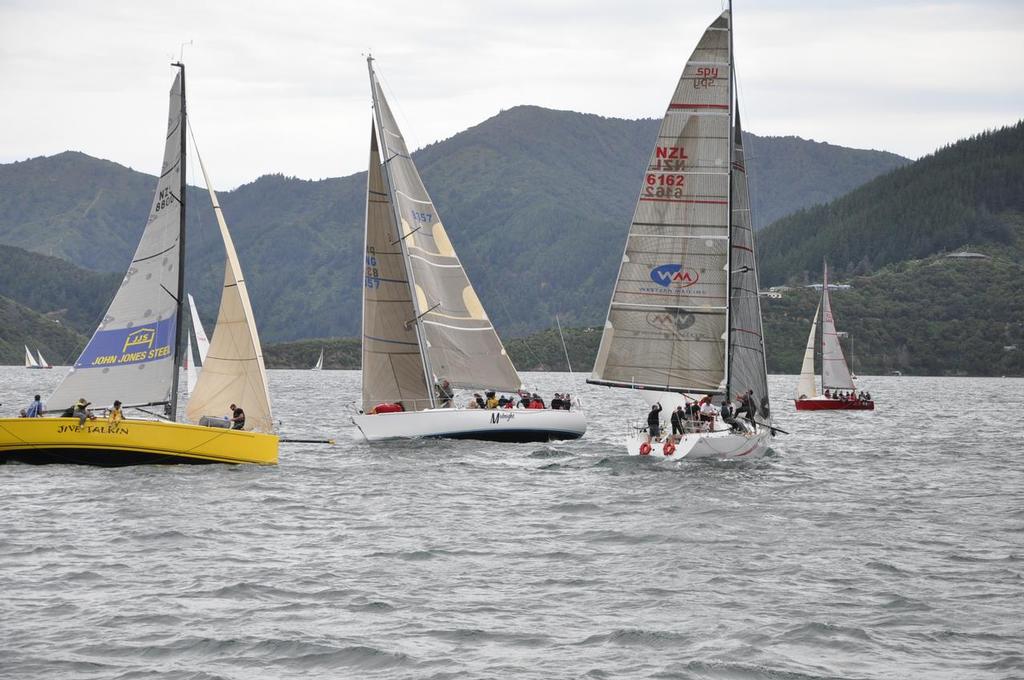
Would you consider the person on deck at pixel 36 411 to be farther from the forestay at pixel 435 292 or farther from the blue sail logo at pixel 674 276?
the blue sail logo at pixel 674 276

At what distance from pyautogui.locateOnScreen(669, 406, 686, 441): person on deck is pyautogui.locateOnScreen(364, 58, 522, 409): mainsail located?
9.68m

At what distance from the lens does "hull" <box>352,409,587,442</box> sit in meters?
47.1

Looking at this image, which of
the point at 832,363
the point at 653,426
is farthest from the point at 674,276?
the point at 832,363

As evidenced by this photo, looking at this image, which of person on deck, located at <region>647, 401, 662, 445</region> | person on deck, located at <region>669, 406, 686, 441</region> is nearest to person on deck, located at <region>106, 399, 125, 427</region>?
person on deck, located at <region>647, 401, 662, 445</region>

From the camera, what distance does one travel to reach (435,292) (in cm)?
4925

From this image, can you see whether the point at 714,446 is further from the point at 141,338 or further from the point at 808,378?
the point at 808,378

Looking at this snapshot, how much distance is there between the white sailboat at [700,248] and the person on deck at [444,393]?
28.3ft

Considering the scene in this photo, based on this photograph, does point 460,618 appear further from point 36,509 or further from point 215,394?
point 215,394

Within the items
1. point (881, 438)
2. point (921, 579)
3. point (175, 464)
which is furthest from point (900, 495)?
point (881, 438)

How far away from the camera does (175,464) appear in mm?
36938

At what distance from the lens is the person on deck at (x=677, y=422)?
132ft

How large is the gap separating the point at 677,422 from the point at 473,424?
9523 millimetres

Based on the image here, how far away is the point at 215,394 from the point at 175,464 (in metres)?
2.33

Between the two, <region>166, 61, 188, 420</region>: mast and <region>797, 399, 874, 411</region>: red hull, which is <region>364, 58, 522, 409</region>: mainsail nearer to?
<region>166, 61, 188, 420</region>: mast
